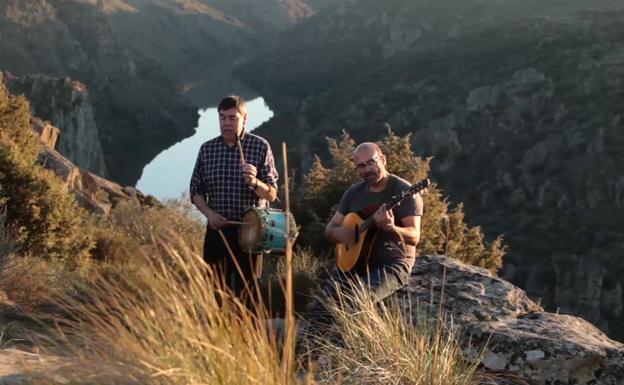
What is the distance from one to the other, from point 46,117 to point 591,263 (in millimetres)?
44337

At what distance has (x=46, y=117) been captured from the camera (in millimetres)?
63750

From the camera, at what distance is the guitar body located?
508cm

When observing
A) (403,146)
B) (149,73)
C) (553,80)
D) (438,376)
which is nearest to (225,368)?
(438,376)

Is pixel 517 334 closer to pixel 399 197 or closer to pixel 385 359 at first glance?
pixel 399 197

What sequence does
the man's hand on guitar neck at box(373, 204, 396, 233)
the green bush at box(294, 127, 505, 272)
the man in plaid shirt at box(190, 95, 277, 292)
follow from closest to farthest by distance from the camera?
the man's hand on guitar neck at box(373, 204, 396, 233) → the man in plaid shirt at box(190, 95, 277, 292) → the green bush at box(294, 127, 505, 272)

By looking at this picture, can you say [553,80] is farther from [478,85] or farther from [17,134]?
[17,134]

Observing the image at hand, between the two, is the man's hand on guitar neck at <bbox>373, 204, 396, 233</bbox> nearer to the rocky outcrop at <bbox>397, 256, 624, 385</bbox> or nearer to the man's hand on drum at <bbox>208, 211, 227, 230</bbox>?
the rocky outcrop at <bbox>397, 256, 624, 385</bbox>

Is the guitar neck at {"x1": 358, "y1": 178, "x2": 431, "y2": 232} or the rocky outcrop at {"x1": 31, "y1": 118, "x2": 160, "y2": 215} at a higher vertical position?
the guitar neck at {"x1": 358, "y1": 178, "x2": 431, "y2": 232}

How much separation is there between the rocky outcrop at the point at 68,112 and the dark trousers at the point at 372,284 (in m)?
59.9

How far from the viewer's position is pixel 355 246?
5.12 meters

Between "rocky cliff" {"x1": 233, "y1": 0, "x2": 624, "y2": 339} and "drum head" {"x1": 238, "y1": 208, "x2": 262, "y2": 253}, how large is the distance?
1762 inches

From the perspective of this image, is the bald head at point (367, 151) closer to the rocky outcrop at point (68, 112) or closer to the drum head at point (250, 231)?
the drum head at point (250, 231)

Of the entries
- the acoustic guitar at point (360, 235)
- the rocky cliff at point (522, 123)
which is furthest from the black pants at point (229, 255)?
the rocky cliff at point (522, 123)

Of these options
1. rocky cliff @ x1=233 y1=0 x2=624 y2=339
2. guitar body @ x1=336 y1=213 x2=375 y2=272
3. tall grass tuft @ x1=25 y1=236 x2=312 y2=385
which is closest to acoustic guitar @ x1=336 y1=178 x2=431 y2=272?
Result: guitar body @ x1=336 y1=213 x2=375 y2=272
